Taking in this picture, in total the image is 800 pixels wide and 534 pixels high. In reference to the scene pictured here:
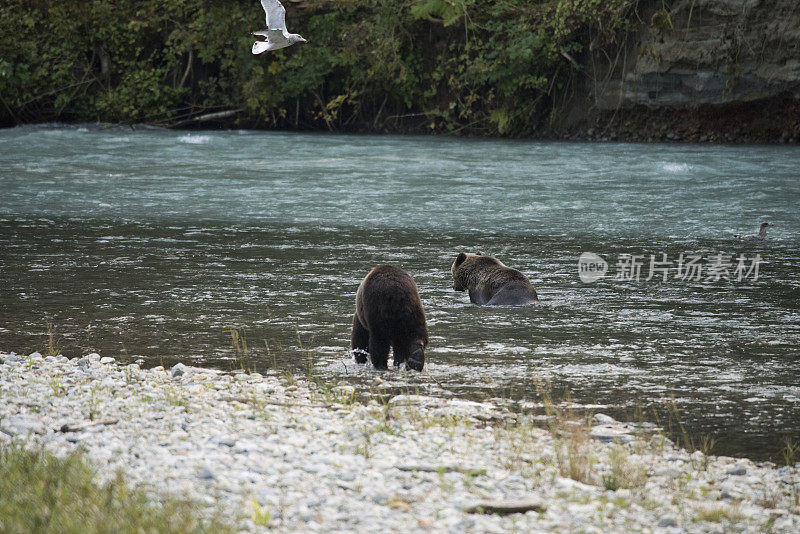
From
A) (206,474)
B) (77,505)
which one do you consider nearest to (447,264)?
(206,474)

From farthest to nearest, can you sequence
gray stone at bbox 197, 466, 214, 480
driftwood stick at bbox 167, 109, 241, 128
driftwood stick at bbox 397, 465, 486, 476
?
driftwood stick at bbox 167, 109, 241, 128
driftwood stick at bbox 397, 465, 486, 476
gray stone at bbox 197, 466, 214, 480

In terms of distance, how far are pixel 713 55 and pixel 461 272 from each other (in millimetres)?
18093

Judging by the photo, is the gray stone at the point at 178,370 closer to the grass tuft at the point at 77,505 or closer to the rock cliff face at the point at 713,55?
the grass tuft at the point at 77,505

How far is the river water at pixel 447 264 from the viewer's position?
7434mm

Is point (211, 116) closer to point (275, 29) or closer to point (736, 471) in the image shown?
point (275, 29)

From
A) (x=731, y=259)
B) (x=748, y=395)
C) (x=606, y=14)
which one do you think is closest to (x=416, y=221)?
(x=731, y=259)

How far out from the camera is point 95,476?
4.71 meters

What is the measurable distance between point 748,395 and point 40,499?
482 centimetres

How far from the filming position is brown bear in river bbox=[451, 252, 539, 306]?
9.80 metres

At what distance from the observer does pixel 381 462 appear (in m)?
5.28

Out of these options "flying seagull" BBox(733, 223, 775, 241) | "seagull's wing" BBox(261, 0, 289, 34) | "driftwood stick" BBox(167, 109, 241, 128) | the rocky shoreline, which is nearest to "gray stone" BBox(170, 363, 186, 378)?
the rocky shoreline

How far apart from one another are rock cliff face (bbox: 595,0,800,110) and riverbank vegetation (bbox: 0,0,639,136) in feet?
3.95

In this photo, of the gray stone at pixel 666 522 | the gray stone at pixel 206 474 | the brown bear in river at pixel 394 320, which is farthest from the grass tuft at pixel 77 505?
the brown bear in river at pixel 394 320

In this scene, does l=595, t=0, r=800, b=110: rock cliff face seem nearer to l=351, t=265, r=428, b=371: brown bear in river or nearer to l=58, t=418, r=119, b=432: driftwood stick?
l=351, t=265, r=428, b=371: brown bear in river
